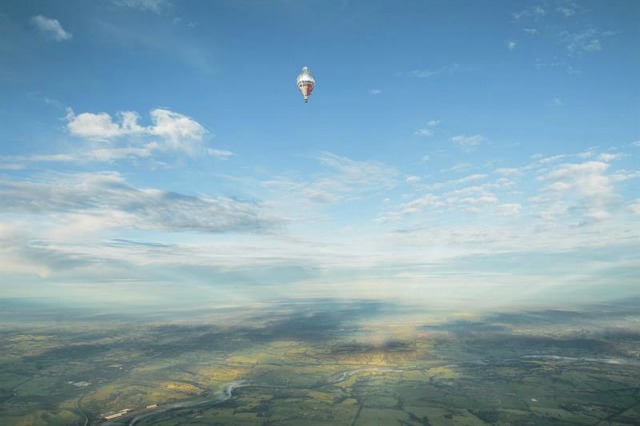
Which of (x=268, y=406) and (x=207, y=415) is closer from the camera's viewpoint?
(x=207, y=415)

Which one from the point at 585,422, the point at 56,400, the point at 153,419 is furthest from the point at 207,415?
the point at 585,422

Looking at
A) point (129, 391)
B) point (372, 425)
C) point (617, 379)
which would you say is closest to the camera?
point (372, 425)

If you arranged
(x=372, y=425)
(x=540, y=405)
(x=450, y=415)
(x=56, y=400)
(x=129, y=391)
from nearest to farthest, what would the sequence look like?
(x=372, y=425) → (x=450, y=415) → (x=540, y=405) → (x=56, y=400) → (x=129, y=391)

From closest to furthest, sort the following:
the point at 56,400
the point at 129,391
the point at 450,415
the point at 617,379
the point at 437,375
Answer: the point at 450,415, the point at 56,400, the point at 129,391, the point at 617,379, the point at 437,375

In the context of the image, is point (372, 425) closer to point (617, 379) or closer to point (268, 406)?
point (268, 406)

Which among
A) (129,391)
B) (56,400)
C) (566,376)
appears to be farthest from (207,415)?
(566,376)

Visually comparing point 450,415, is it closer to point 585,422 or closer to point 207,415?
point 585,422

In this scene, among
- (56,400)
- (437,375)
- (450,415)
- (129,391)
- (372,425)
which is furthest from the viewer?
(437,375)

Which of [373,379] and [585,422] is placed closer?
[585,422]
